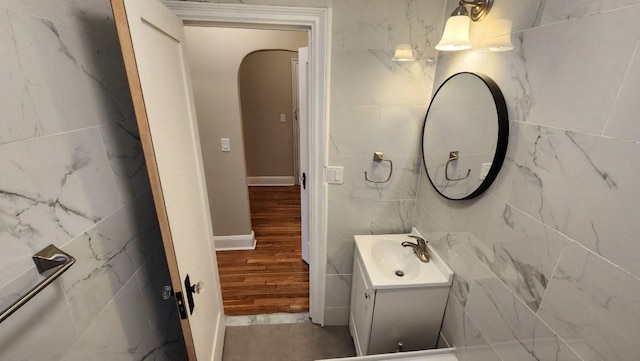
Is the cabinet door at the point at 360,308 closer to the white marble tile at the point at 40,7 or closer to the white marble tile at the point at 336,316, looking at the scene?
the white marble tile at the point at 336,316

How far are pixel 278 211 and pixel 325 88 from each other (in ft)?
8.34

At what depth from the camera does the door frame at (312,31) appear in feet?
3.96

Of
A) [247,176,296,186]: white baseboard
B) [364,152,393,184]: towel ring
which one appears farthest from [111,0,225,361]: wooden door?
[247,176,296,186]: white baseboard

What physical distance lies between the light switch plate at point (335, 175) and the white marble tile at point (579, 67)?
90cm

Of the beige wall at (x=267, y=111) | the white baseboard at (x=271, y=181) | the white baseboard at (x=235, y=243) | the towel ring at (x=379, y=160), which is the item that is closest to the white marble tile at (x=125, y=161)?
the towel ring at (x=379, y=160)

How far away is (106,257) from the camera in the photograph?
858 millimetres

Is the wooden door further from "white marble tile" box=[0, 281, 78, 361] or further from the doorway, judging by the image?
the doorway

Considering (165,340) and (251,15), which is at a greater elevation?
(251,15)

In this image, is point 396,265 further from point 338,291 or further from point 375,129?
point 375,129

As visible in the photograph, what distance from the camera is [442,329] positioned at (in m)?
1.43

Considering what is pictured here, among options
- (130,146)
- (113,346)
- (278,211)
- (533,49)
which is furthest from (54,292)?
(278,211)

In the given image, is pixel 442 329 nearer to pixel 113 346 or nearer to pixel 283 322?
pixel 283 322

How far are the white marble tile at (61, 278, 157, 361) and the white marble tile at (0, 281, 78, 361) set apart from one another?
0.06m

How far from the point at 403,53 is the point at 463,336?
1.46m
